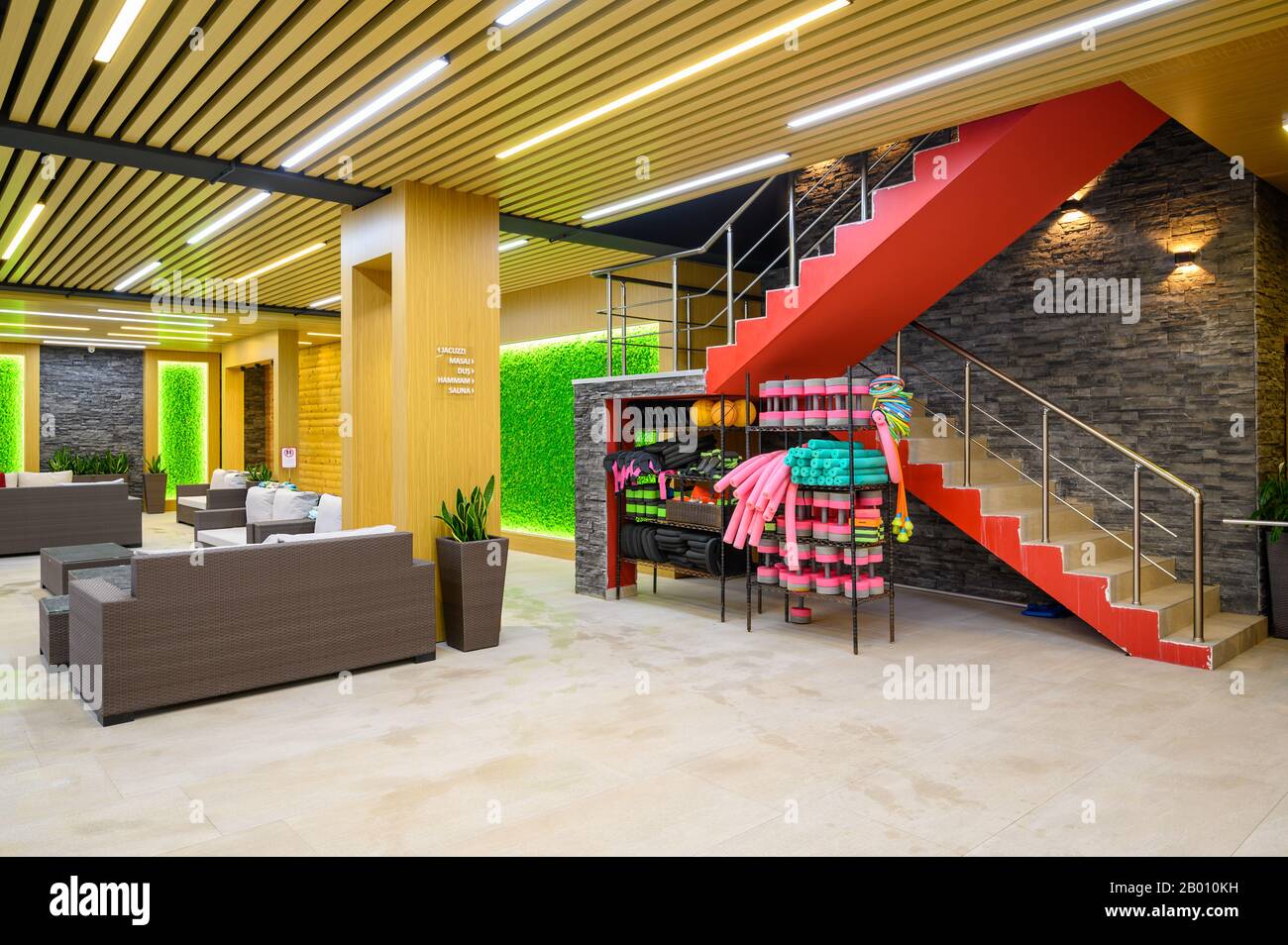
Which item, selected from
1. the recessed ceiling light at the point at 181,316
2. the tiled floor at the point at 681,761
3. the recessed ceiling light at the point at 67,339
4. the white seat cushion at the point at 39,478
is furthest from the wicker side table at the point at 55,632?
the recessed ceiling light at the point at 67,339

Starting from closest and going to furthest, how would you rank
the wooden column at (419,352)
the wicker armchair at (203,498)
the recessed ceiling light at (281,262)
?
the wooden column at (419,352)
the recessed ceiling light at (281,262)
the wicker armchair at (203,498)

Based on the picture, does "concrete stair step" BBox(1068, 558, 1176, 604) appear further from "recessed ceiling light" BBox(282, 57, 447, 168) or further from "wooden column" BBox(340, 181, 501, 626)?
"recessed ceiling light" BBox(282, 57, 447, 168)

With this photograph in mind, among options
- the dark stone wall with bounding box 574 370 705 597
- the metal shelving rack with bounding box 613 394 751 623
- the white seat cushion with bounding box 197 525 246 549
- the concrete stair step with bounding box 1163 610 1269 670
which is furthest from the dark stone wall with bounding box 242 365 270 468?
the concrete stair step with bounding box 1163 610 1269 670

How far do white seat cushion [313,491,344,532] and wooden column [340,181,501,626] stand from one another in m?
0.68

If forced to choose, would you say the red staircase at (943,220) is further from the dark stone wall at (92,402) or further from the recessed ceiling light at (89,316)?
the dark stone wall at (92,402)

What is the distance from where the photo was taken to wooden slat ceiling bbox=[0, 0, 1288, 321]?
3.91m

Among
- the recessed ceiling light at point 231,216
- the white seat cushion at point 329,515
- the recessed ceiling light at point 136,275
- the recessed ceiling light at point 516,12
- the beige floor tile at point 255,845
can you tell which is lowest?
the beige floor tile at point 255,845

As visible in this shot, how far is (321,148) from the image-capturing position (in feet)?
18.1

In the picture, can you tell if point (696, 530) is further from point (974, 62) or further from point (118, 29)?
point (118, 29)

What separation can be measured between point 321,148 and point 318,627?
3062 mm

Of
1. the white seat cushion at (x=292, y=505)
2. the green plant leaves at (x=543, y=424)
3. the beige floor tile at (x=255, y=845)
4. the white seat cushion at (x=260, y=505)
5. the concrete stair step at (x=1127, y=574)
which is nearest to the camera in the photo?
the beige floor tile at (x=255, y=845)

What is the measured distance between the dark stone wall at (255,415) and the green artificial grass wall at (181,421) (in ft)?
3.30

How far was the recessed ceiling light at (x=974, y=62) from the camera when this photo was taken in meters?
3.82
